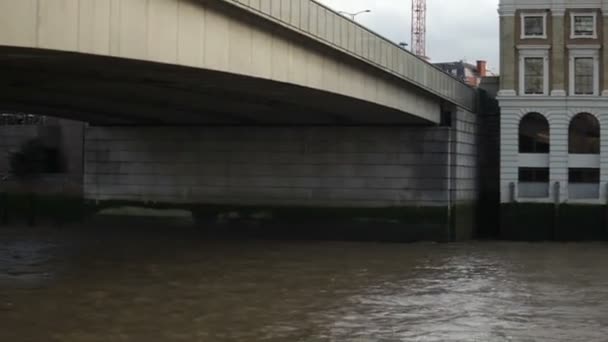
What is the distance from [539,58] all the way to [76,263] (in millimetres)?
20363

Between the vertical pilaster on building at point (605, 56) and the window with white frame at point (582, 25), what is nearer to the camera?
the vertical pilaster on building at point (605, 56)

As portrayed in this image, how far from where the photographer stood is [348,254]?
2667 centimetres

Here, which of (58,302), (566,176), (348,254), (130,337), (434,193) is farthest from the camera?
(566,176)

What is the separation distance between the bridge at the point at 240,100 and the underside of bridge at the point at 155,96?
57mm

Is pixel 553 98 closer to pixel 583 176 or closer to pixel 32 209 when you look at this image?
pixel 583 176

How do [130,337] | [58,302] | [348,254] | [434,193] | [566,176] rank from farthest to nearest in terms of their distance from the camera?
[566,176]
[434,193]
[348,254]
[58,302]
[130,337]

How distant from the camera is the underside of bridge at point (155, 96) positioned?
55.3ft

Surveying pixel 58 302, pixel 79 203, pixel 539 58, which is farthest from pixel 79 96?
pixel 539 58

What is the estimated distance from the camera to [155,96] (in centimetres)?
2367

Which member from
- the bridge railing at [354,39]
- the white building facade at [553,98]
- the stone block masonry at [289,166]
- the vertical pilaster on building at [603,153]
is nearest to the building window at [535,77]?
the white building facade at [553,98]

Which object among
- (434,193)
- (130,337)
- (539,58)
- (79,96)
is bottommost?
(130,337)

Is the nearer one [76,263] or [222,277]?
[222,277]

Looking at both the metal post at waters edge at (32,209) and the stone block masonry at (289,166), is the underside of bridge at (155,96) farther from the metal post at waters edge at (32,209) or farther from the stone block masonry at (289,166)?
the metal post at waters edge at (32,209)

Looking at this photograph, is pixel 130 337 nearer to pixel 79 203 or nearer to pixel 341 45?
pixel 341 45
